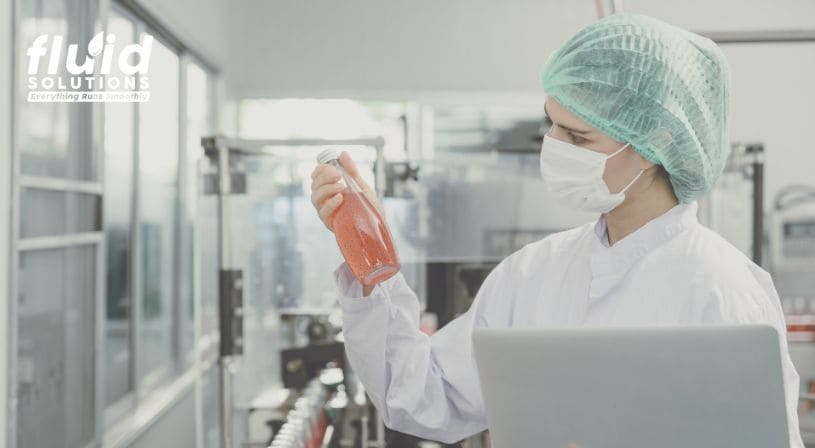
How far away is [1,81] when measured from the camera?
167cm

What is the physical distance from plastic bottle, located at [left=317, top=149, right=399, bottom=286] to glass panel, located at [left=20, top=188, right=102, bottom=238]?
1236 mm

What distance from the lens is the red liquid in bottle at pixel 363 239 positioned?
3.25ft

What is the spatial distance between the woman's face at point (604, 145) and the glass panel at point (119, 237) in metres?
1.83

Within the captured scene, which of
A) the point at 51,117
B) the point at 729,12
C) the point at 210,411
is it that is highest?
the point at 729,12

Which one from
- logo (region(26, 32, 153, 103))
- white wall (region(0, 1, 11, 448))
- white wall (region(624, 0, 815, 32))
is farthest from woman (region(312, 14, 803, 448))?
white wall (region(624, 0, 815, 32))

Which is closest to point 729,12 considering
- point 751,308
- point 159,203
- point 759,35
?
point 759,35

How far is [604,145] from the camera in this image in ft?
3.51

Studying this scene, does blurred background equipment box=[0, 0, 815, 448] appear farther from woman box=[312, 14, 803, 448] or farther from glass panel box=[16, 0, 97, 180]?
woman box=[312, 14, 803, 448]

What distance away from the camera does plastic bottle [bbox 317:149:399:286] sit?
38.9 inches

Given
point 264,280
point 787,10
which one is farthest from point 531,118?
point 264,280

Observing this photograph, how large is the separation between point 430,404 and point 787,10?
158 inches

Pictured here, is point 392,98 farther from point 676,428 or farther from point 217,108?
point 676,428

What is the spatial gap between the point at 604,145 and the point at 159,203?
244 cm

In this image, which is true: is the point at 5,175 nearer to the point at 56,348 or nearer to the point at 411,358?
the point at 56,348
